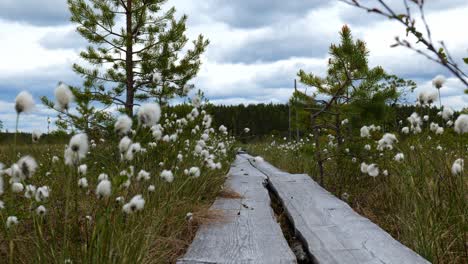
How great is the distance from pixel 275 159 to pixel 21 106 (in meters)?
11.1

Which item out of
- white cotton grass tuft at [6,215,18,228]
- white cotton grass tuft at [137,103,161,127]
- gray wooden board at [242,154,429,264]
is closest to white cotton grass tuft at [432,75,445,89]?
gray wooden board at [242,154,429,264]

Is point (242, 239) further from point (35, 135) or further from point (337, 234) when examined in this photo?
point (35, 135)

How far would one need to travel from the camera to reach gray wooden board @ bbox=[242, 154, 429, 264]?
108 inches

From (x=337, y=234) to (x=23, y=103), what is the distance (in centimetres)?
242

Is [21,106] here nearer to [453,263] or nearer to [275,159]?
[453,263]

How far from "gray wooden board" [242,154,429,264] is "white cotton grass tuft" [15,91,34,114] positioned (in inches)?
74.1

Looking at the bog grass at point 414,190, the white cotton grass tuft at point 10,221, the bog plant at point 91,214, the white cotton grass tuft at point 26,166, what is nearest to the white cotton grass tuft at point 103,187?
the bog plant at point 91,214

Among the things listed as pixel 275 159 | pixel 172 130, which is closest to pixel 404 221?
pixel 172 130

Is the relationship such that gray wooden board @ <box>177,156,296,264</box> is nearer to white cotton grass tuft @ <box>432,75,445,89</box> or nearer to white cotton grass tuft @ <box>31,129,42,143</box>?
white cotton grass tuft @ <box>31,129,42,143</box>

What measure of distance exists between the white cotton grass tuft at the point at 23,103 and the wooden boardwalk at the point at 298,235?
4.19 feet

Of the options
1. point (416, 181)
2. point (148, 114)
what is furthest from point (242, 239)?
point (416, 181)

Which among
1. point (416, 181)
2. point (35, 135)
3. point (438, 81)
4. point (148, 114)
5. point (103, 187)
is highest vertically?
point (438, 81)

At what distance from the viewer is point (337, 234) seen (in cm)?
335

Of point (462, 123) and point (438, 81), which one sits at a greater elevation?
point (438, 81)
